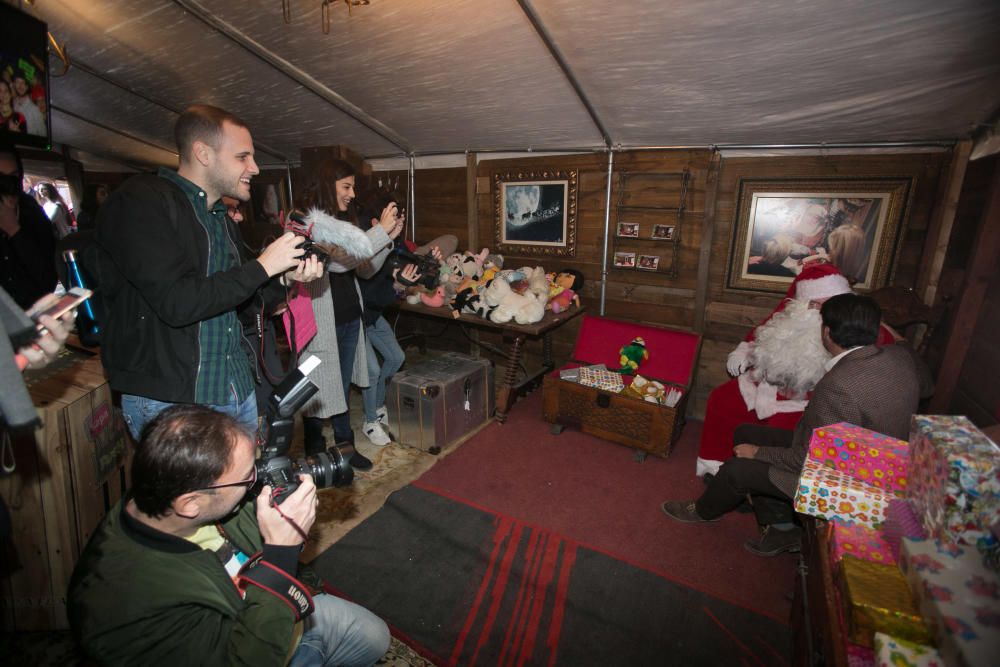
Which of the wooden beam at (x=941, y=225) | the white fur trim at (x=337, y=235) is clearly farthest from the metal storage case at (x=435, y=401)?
the wooden beam at (x=941, y=225)

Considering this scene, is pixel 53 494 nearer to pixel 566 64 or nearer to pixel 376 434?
pixel 376 434

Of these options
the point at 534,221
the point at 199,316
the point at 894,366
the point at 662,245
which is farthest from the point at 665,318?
the point at 199,316

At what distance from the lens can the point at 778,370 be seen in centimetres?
Result: 257

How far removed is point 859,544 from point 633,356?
218 cm

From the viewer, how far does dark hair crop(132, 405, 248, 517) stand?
96cm

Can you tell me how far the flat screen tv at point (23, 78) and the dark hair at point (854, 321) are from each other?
3.67m

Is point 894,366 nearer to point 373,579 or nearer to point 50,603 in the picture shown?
point 373,579

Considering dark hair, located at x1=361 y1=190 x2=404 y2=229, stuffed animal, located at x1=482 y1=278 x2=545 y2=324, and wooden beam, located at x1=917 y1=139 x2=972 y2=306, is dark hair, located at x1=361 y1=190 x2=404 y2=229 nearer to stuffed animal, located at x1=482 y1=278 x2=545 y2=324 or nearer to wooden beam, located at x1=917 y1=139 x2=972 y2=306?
stuffed animal, located at x1=482 y1=278 x2=545 y2=324

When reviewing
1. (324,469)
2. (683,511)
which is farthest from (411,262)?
(683,511)

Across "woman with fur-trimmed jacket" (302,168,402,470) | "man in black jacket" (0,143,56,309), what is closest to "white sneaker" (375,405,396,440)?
"woman with fur-trimmed jacket" (302,168,402,470)

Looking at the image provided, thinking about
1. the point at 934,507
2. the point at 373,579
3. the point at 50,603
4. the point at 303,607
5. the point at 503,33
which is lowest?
the point at 373,579

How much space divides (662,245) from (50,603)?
3948 mm

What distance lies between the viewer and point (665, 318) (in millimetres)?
3736

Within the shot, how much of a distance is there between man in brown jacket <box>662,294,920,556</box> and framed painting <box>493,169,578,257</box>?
2249 millimetres
